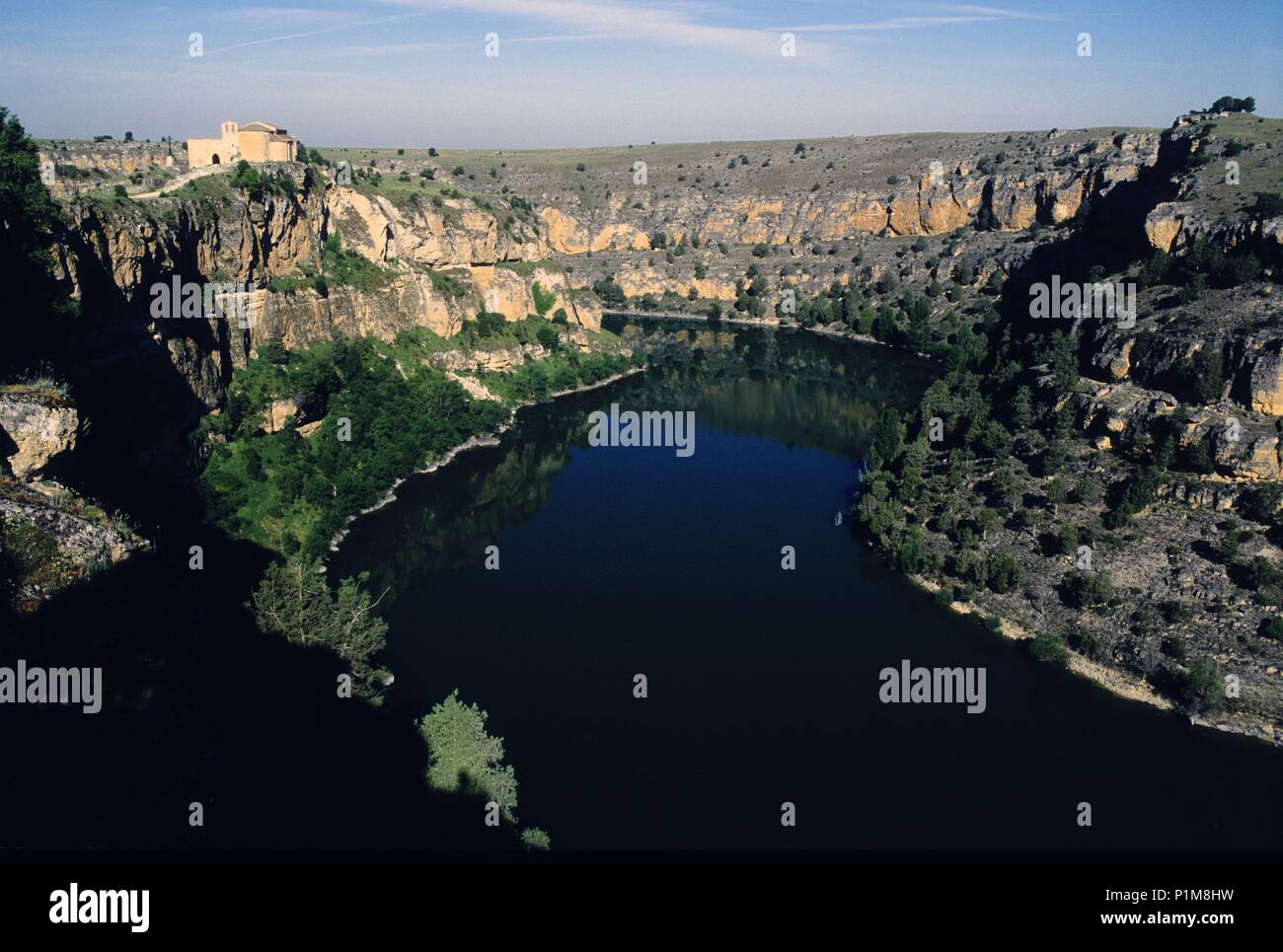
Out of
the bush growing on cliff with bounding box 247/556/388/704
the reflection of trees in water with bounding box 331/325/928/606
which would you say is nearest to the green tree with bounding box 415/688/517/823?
the bush growing on cliff with bounding box 247/556/388/704

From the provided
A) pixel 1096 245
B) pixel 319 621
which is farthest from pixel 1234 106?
pixel 319 621

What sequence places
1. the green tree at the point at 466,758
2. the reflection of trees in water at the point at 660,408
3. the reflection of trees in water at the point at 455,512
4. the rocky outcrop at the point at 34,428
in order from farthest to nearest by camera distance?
the reflection of trees in water at the point at 660,408 → the reflection of trees in water at the point at 455,512 → the green tree at the point at 466,758 → the rocky outcrop at the point at 34,428

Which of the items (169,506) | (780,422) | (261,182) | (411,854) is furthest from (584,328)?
(411,854)

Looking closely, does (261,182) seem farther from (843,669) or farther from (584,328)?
(843,669)

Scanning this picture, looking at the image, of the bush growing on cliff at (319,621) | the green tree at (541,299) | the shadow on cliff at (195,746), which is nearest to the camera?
the shadow on cliff at (195,746)

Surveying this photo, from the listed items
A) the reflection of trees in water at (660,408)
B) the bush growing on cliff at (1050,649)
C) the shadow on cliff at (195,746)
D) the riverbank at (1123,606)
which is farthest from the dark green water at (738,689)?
the shadow on cliff at (195,746)

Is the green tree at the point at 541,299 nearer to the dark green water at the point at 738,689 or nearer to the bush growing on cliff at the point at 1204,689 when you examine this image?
the dark green water at the point at 738,689

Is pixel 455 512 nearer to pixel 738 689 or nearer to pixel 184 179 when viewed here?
pixel 738 689
